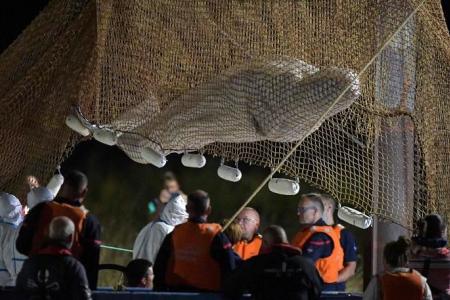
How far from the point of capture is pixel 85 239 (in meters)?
8.86

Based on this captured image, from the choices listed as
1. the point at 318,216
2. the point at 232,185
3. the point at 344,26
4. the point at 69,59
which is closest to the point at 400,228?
the point at 318,216

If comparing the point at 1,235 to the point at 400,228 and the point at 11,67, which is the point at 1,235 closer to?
the point at 11,67

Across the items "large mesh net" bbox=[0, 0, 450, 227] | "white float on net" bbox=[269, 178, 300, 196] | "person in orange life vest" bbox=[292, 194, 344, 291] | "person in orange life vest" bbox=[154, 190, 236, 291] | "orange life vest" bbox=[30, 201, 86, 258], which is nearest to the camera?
"orange life vest" bbox=[30, 201, 86, 258]

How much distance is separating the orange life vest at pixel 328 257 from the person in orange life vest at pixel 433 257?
3.52ft

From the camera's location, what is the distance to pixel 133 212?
16906 millimetres

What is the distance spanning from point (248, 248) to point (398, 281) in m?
2.71

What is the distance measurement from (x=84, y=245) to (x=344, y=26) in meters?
2.70

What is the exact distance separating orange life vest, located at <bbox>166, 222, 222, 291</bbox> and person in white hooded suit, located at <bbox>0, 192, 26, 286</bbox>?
1.67 m

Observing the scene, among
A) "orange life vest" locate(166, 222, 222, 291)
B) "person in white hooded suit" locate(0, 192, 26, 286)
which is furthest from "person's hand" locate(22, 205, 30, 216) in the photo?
"orange life vest" locate(166, 222, 222, 291)

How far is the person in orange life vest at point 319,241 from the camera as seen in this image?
33.4 feet

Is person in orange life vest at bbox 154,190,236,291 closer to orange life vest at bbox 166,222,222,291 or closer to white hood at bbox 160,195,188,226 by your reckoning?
orange life vest at bbox 166,222,222,291

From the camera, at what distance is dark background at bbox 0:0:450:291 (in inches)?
658

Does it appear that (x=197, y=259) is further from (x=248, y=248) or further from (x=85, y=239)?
(x=248, y=248)

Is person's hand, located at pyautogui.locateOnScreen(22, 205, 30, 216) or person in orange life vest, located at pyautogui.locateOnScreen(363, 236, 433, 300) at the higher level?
person's hand, located at pyautogui.locateOnScreen(22, 205, 30, 216)
